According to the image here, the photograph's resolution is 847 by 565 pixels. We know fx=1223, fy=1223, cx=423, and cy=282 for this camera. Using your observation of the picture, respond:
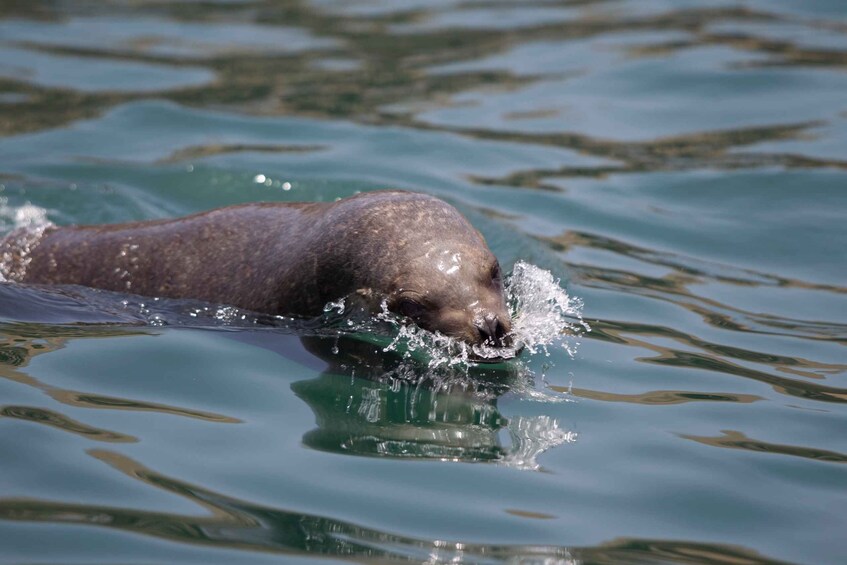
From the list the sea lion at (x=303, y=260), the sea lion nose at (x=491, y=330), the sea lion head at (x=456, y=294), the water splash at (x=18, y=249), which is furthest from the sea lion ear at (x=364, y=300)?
the water splash at (x=18, y=249)

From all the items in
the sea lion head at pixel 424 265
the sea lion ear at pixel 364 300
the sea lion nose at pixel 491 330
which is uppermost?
the sea lion head at pixel 424 265

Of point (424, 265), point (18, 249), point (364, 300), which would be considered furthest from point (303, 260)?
point (18, 249)

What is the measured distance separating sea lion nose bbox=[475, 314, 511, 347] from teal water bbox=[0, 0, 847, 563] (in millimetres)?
223

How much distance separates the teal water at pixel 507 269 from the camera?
5359mm

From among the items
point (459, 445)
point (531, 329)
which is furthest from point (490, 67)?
point (459, 445)

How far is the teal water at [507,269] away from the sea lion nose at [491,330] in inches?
8.8

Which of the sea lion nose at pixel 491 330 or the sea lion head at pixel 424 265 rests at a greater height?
the sea lion head at pixel 424 265

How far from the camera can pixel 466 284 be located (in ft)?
22.9

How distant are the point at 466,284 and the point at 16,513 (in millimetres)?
2803

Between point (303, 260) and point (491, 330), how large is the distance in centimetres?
145

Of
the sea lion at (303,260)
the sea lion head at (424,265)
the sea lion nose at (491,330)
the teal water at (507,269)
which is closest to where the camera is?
the teal water at (507,269)

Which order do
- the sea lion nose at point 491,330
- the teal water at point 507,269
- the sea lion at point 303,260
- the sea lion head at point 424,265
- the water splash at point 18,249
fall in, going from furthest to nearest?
the water splash at point 18,249 < the sea lion at point 303,260 < the sea lion head at point 424,265 < the sea lion nose at point 491,330 < the teal water at point 507,269

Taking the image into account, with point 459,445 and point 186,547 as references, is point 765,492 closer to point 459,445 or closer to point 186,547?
point 459,445

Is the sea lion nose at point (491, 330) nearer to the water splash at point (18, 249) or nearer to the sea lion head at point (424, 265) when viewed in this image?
the sea lion head at point (424, 265)
